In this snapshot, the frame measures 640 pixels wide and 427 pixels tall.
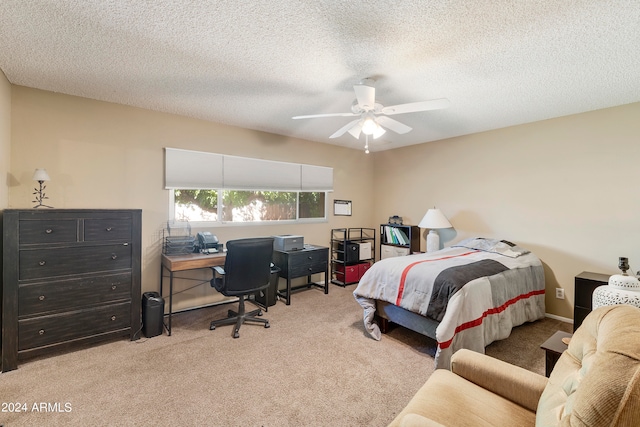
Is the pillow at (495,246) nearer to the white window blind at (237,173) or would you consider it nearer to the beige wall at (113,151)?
the white window blind at (237,173)

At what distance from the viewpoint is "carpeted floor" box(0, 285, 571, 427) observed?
1834 mm

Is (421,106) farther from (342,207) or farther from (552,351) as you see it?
(342,207)

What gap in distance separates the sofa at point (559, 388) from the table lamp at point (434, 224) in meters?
2.82

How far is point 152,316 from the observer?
288 centimetres

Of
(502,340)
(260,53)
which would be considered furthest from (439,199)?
(260,53)

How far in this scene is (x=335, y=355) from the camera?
8.41 feet

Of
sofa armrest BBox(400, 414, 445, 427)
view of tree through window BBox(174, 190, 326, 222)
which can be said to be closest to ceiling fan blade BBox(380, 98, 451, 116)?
sofa armrest BBox(400, 414, 445, 427)

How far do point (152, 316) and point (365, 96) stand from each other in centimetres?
289

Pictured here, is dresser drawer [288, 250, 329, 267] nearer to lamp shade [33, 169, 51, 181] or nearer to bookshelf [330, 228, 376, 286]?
bookshelf [330, 228, 376, 286]

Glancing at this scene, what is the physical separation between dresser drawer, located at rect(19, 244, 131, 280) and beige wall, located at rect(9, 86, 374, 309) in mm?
586

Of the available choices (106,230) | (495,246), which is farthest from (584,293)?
(106,230)

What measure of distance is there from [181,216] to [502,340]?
3.84 m

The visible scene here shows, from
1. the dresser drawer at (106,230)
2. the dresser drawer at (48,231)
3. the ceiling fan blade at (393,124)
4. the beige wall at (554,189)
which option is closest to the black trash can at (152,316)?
the dresser drawer at (106,230)

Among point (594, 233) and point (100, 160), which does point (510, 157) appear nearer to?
point (594, 233)
